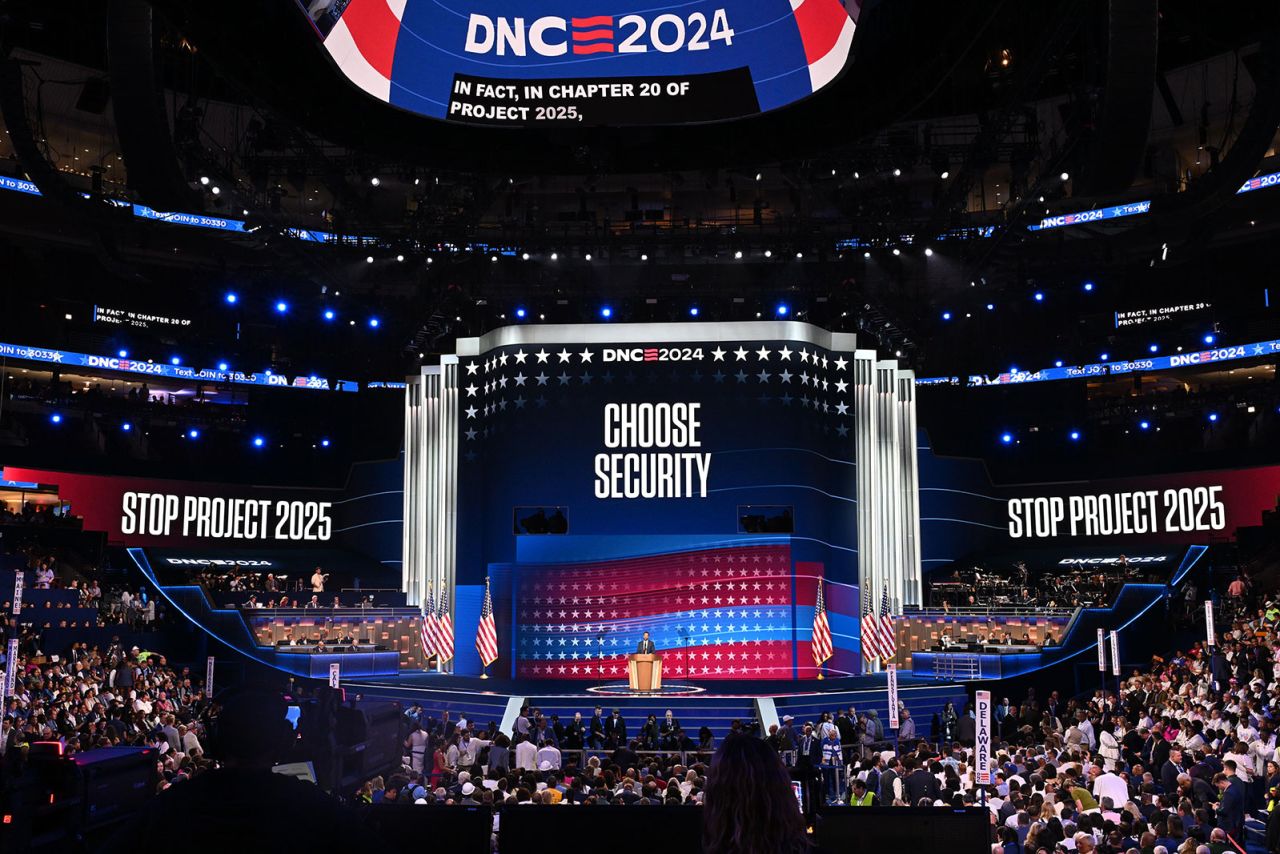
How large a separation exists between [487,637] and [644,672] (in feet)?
15.8

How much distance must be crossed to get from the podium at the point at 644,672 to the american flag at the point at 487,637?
436 cm

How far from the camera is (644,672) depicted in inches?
1060

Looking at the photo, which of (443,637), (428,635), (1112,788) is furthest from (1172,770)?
(428,635)

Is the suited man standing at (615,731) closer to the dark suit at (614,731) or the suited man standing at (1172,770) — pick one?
the dark suit at (614,731)

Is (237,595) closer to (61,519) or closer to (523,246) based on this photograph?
(61,519)

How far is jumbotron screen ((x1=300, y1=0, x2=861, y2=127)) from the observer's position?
27.9ft

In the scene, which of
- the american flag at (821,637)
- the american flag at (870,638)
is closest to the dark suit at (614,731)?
the american flag at (821,637)

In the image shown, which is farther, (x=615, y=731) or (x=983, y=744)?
(x=615, y=731)

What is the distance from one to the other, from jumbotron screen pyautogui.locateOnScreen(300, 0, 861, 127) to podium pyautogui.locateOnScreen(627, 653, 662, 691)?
1939 centimetres

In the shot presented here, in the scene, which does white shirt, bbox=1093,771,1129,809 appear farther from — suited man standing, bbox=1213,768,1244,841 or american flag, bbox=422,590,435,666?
american flag, bbox=422,590,435,666

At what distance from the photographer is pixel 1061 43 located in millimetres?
20828

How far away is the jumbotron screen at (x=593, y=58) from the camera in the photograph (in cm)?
852

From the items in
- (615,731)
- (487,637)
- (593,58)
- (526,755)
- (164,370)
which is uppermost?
(164,370)

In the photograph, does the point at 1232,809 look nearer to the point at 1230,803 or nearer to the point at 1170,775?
the point at 1230,803
